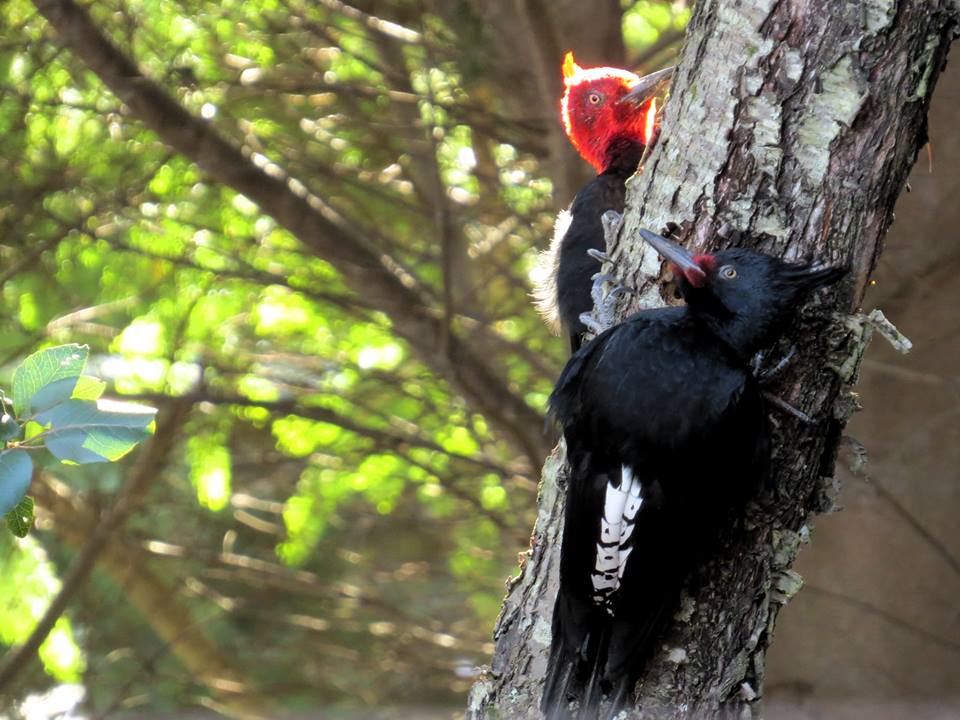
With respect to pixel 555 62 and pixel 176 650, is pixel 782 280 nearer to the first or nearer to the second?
pixel 555 62

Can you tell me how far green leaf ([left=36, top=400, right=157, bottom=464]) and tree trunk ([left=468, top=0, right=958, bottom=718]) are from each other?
1.21m

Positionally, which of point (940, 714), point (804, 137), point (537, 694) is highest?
point (804, 137)

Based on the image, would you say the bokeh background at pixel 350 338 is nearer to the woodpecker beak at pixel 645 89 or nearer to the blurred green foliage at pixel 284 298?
the blurred green foliage at pixel 284 298

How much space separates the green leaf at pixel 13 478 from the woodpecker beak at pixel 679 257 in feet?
4.37

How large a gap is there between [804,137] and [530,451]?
2.93 m

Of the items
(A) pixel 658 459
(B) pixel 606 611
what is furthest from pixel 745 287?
(B) pixel 606 611

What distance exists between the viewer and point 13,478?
1.83 metres

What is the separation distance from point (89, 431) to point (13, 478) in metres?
0.14

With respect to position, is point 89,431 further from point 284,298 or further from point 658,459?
point 284,298

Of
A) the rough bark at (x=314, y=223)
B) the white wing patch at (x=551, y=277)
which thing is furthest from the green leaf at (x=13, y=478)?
the rough bark at (x=314, y=223)

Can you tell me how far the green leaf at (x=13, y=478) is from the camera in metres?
1.81

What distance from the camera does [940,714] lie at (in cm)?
256

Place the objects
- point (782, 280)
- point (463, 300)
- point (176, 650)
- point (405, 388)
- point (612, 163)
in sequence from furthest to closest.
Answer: point (176, 650)
point (405, 388)
point (463, 300)
point (612, 163)
point (782, 280)

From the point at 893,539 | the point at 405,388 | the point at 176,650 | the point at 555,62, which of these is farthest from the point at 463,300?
the point at 176,650
